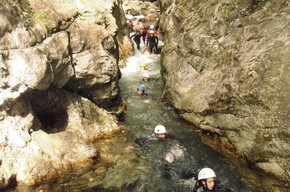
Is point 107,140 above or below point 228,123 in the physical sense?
below

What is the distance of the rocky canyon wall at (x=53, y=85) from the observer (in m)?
5.93

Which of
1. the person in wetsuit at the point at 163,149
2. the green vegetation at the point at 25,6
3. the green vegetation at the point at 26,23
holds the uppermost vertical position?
the green vegetation at the point at 25,6

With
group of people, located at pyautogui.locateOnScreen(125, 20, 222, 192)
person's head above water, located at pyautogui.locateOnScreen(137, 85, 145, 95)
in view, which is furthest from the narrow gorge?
person's head above water, located at pyautogui.locateOnScreen(137, 85, 145, 95)

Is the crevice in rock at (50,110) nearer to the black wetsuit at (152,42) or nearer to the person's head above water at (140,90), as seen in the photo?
the person's head above water at (140,90)

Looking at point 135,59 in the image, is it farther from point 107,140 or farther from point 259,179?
point 259,179

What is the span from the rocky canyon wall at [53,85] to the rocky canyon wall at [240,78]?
3.44m

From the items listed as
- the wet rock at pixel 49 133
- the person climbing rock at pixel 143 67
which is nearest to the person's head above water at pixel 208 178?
the wet rock at pixel 49 133

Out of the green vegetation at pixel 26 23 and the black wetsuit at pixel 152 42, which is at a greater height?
the green vegetation at pixel 26 23

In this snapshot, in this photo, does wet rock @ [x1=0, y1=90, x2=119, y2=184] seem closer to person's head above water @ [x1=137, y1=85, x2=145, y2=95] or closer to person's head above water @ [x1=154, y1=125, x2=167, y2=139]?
person's head above water @ [x1=154, y1=125, x2=167, y2=139]

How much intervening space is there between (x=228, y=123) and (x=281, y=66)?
2435 mm

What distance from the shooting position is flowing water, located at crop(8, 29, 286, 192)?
21.0ft

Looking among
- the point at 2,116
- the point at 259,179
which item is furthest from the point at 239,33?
the point at 2,116

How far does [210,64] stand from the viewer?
975cm

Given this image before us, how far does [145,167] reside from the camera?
23.9 ft
